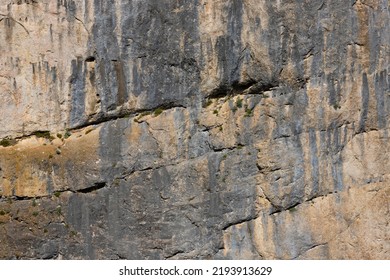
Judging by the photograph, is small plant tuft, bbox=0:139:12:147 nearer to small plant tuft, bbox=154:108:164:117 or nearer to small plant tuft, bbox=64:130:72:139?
small plant tuft, bbox=64:130:72:139

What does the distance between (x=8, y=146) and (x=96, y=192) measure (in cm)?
266

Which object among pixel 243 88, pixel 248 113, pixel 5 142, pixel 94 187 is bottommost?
pixel 94 187

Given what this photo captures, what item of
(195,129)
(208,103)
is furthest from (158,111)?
(208,103)

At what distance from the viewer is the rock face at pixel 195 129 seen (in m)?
20.9

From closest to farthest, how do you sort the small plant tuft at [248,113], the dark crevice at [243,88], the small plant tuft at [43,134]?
1. the small plant tuft at [248,113]
2. the dark crevice at [243,88]
3. the small plant tuft at [43,134]

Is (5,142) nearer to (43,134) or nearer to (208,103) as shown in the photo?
(43,134)

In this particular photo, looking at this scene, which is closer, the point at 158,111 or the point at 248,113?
the point at 248,113

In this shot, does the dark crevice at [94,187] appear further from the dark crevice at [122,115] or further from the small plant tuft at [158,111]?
the small plant tuft at [158,111]

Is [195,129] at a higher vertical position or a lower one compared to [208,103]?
lower

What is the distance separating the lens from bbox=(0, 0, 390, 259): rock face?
68.6ft

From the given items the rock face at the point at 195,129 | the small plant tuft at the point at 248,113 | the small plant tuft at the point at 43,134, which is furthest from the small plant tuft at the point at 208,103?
the small plant tuft at the point at 43,134

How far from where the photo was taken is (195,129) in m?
21.1

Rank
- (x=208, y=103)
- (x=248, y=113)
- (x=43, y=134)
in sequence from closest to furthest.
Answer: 1. (x=248, y=113)
2. (x=208, y=103)
3. (x=43, y=134)
